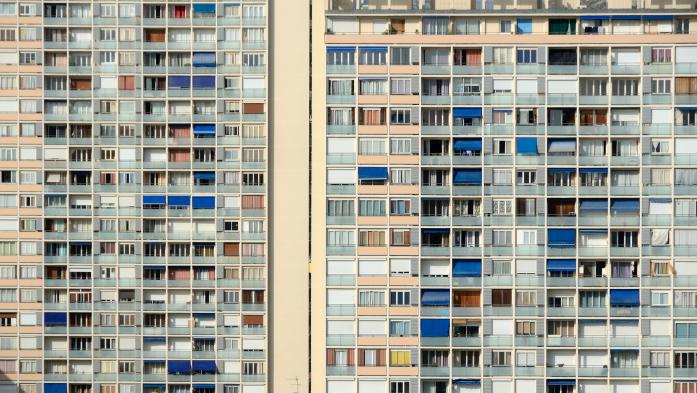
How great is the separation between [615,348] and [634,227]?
7873 mm

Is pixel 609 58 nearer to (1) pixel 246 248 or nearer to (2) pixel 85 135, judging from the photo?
(1) pixel 246 248

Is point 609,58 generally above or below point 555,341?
above

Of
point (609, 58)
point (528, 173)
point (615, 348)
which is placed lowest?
point (615, 348)

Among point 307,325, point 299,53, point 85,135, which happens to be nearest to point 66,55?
point 85,135

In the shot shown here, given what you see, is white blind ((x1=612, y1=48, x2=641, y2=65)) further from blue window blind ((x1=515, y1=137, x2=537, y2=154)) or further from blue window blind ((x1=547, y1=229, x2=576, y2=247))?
blue window blind ((x1=547, y1=229, x2=576, y2=247))

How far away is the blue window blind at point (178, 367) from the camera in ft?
243

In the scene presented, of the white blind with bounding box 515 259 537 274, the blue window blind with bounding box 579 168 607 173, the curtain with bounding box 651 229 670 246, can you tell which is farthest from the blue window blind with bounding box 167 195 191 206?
the curtain with bounding box 651 229 670 246

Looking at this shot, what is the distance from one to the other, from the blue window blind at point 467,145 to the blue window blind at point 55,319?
28.2 meters

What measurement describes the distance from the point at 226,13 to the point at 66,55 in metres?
Answer: 11.2

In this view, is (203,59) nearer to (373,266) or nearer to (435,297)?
(373,266)

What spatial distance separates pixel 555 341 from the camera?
2830 inches

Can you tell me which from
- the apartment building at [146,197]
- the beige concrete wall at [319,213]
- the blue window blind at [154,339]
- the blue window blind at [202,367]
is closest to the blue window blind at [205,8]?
the apartment building at [146,197]

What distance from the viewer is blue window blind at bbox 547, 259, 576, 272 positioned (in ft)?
236

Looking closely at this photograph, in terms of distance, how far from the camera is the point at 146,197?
246 feet
